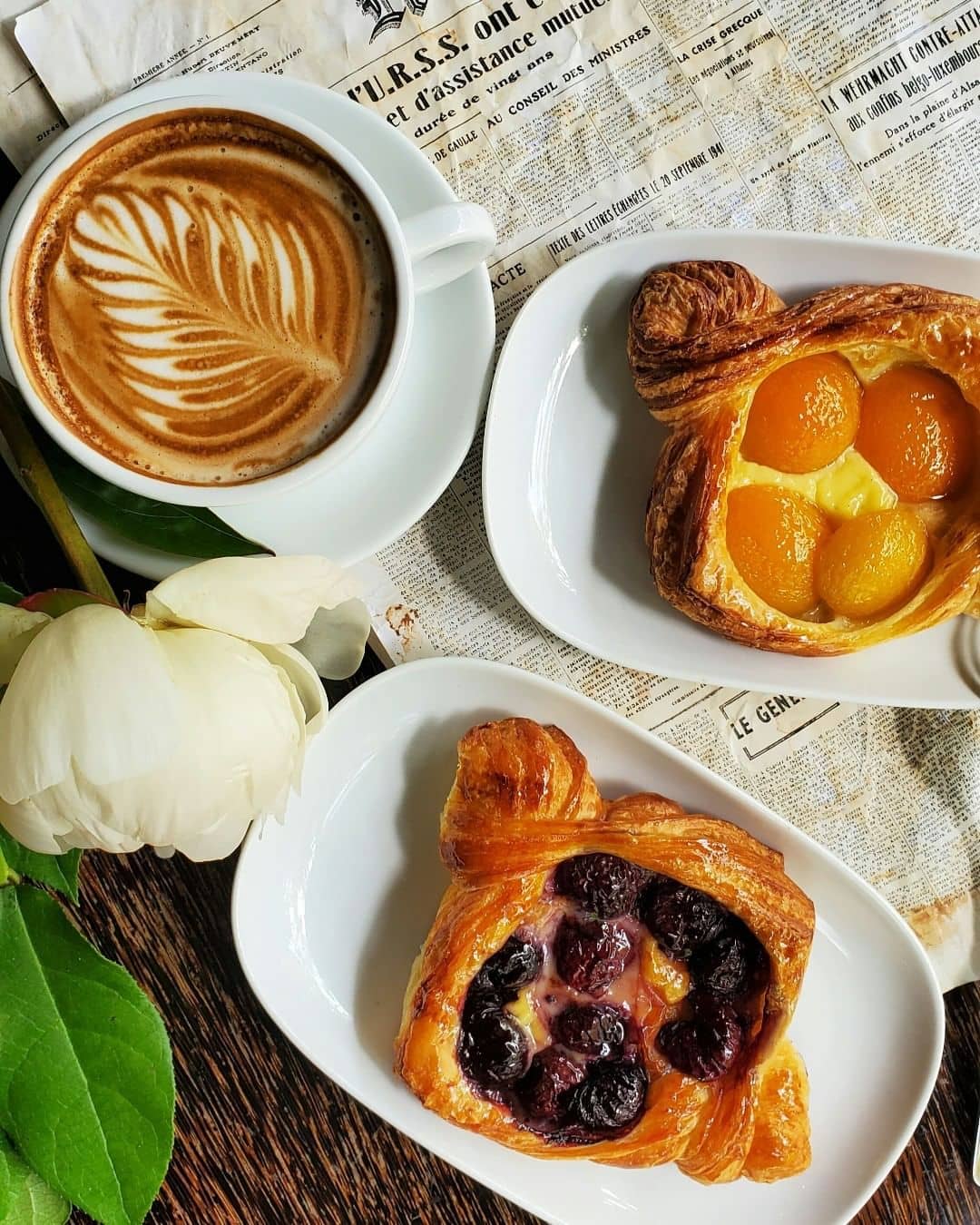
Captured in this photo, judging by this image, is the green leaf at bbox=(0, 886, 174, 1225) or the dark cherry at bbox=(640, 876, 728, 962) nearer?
the green leaf at bbox=(0, 886, 174, 1225)

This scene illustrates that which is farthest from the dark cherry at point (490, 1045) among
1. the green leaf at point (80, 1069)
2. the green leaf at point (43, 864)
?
the green leaf at point (43, 864)

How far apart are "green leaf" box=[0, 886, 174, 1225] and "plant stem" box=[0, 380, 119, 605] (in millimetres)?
273

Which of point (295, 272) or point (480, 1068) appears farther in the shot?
point (480, 1068)

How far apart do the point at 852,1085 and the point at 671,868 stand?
1.30 ft

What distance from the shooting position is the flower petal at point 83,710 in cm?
72

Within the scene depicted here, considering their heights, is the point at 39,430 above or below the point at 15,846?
above

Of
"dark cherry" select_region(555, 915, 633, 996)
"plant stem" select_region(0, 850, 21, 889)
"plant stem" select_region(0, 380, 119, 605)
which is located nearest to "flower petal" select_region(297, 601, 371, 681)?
"plant stem" select_region(0, 380, 119, 605)

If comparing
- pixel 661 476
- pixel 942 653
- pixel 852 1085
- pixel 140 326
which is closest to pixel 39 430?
pixel 140 326

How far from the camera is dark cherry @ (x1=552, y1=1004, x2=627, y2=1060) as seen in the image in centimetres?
112

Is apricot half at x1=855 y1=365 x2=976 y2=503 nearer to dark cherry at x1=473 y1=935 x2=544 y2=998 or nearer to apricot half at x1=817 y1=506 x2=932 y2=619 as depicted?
apricot half at x1=817 y1=506 x2=932 y2=619

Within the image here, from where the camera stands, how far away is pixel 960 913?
1.27 meters

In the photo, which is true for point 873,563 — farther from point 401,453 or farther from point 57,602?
point 57,602

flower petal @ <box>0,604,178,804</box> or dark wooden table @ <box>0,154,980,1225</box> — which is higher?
flower petal @ <box>0,604,178,804</box>

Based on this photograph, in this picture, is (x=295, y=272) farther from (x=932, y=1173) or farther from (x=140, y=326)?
(x=932, y=1173)
